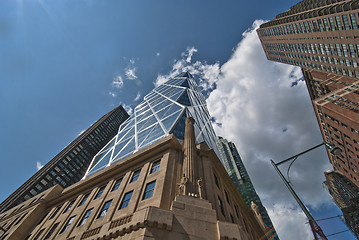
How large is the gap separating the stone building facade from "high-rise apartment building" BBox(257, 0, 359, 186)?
45.0m

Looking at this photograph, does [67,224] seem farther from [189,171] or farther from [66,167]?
[66,167]

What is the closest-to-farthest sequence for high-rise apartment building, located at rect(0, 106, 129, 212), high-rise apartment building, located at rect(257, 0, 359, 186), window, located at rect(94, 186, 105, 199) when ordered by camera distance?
window, located at rect(94, 186, 105, 199) → high-rise apartment building, located at rect(257, 0, 359, 186) → high-rise apartment building, located at rect(0, 106, 129, 212)

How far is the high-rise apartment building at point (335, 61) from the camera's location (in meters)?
50.9

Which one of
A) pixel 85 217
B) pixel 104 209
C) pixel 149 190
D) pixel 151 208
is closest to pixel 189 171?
pixel 149 190

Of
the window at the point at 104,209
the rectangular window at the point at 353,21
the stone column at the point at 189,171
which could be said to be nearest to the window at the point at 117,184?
the window at the point at 104,209

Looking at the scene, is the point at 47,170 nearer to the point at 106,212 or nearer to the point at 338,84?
the point at 106,212

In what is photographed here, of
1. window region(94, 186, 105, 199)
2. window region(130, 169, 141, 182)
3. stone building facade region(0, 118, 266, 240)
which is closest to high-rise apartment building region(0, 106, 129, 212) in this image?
stone building facade region(0, 118, 266, 240)

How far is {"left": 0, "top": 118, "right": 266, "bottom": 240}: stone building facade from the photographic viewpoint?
12602 millimetres

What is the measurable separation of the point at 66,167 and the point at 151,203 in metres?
83.4

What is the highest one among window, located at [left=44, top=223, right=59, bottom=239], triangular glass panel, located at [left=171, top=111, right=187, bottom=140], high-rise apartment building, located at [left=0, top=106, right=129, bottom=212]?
high-rise apartment building, located at [left=0, top=106, right=129, bottom=212]

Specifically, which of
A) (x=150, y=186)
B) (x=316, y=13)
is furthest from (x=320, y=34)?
(x=150, y=186)

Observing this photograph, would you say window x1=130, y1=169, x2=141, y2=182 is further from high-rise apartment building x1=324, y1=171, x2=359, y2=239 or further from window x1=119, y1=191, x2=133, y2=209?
high-rise apartment building x1=324, y1=171, x2=359, y2=239

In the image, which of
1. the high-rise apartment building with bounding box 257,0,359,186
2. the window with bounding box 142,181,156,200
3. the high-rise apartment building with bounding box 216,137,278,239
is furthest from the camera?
the high-rise apartment building with bounding box 216,137,278,239

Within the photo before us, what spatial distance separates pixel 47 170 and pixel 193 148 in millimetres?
81031
